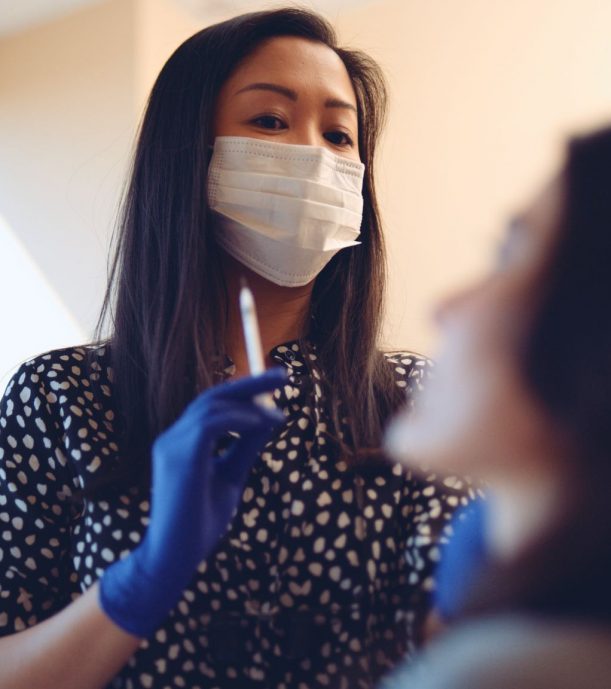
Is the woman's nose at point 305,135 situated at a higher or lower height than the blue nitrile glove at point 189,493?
higher

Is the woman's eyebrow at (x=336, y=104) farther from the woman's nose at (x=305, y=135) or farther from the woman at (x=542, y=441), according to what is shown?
the woman at (x=542, y=441)

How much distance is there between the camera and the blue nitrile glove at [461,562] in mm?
309

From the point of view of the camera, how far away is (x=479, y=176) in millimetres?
385

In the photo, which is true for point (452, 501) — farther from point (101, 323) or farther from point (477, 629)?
point (101, 323)

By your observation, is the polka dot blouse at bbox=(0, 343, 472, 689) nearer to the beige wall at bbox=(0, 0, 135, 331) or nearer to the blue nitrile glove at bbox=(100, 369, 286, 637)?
the blue nitrile glove at bbox=(100, 369, 286, 637)

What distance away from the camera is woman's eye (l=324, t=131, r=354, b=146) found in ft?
1.80

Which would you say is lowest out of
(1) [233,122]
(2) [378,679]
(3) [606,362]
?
(2) [378,679]

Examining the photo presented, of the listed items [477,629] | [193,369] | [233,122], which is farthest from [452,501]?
[233,122]

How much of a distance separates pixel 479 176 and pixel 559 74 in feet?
0.21

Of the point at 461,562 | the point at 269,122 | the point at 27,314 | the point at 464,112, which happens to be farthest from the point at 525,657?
the point at 27,314

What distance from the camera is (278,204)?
1.75ft

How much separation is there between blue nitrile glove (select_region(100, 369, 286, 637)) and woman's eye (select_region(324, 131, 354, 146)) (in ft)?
0.89

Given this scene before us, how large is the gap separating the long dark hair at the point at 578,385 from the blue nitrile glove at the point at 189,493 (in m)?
0.12

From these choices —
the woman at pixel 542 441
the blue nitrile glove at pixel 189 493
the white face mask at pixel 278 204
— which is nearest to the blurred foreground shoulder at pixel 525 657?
the woman at pixel 542 441
